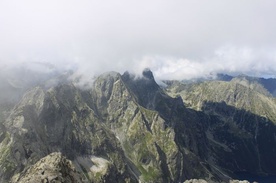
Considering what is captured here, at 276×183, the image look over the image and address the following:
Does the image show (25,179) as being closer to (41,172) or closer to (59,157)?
(41,172)

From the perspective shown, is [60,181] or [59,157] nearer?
[60,181]

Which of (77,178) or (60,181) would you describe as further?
(77,178)

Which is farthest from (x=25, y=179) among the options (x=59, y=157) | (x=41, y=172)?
(x=59, y=157)

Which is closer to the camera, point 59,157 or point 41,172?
point 41,172

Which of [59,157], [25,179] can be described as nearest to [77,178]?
[59,157]

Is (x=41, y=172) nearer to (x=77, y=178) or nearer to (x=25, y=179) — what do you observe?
(x=25, y=179)
